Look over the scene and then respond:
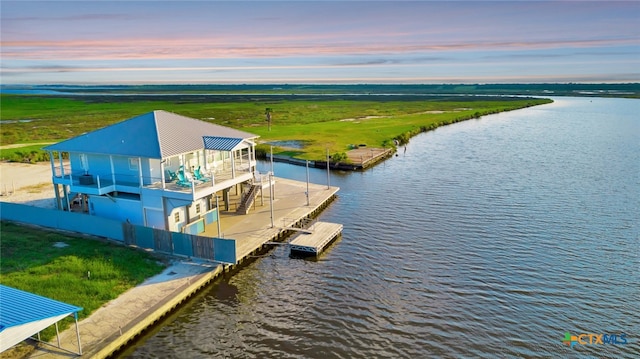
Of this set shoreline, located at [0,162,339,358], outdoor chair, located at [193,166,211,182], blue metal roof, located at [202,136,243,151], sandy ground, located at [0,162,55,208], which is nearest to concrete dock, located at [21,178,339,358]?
shoreline, located at [0,162,339,358]

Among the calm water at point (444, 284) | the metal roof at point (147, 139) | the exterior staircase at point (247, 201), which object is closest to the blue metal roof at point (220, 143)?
the metal roof at point (147, 139)

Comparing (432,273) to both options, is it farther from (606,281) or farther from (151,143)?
(151,143)

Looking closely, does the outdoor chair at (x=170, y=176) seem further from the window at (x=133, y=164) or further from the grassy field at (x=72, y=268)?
the grassy field at (x=72, y=268)

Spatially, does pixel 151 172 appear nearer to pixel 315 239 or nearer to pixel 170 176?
pixel 170 176

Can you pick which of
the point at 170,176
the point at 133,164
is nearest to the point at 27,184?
the point at 133,164

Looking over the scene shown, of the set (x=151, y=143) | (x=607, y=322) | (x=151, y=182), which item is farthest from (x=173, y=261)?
(x=607, y=322)

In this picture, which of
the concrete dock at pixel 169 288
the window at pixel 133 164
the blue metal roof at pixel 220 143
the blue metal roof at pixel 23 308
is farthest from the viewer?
the blue metal roof at pixel 220 143

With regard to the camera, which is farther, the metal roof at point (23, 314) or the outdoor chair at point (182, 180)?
the outdoor chair at point (182, 180)
